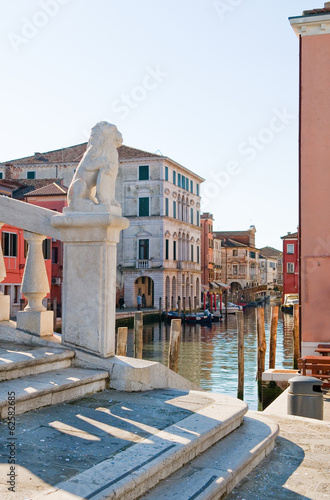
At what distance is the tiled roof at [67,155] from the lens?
143 feet

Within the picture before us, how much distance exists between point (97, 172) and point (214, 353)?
19.5 meters

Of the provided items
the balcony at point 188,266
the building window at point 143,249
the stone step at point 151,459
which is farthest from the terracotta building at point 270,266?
the stone step at point 151,459

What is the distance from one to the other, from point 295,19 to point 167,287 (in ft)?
112

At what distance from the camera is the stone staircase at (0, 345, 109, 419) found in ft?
11.8

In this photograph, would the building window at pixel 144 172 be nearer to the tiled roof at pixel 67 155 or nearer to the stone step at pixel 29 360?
the tiled roof at pixel 67 155

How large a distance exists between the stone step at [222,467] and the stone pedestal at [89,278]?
4.28 feet

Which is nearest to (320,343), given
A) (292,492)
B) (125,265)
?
(292,492)

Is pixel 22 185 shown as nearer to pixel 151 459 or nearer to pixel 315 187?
pixel 315 187

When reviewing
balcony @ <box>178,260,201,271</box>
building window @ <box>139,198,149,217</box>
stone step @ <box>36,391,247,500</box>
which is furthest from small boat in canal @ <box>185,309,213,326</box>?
stone step @ <box>36,391,247,500</box>

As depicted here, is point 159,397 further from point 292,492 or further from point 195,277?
point 195,277

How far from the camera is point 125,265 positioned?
44.2 metres

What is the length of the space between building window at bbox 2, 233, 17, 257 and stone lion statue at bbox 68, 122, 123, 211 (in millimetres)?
20563

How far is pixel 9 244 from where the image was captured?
2492cm

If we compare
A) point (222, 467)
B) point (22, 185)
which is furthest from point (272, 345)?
point (22, 185)
